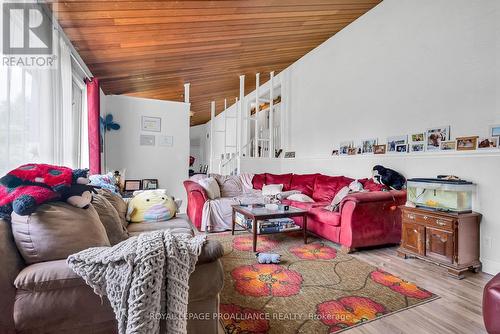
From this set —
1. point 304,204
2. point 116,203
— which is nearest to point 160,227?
point 116,203

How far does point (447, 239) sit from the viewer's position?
7.58ft

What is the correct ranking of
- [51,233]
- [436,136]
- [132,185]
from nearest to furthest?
[51,233] < [436,136] < [132,185]

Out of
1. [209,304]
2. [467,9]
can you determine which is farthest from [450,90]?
[209,304]

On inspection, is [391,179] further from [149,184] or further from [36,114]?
[149,184]

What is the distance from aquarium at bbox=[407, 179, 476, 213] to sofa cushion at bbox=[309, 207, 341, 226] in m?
0.86

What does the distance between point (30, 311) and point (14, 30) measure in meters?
1.93

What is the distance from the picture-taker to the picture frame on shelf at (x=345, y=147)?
4086 mm

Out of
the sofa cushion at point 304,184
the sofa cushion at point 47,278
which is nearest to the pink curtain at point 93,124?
the sofa cushion at point 47,278

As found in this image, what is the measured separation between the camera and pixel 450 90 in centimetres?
276

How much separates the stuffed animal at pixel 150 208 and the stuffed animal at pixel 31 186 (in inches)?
45.3

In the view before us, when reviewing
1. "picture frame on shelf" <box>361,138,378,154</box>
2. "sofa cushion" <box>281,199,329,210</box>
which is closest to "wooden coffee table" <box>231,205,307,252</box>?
"sofa cushion" <box>281,199,329,210</box>

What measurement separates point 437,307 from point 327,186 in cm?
241

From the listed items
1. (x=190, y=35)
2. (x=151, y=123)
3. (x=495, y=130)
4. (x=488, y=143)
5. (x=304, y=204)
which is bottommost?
(x=304, y=204)

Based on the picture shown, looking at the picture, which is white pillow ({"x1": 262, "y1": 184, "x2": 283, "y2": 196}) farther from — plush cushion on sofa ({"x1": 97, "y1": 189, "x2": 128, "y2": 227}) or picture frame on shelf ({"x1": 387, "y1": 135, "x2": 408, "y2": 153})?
plush cushion on sofa ({"x1": 97, "y1": 189, "x2": 128, "y2": 227})
